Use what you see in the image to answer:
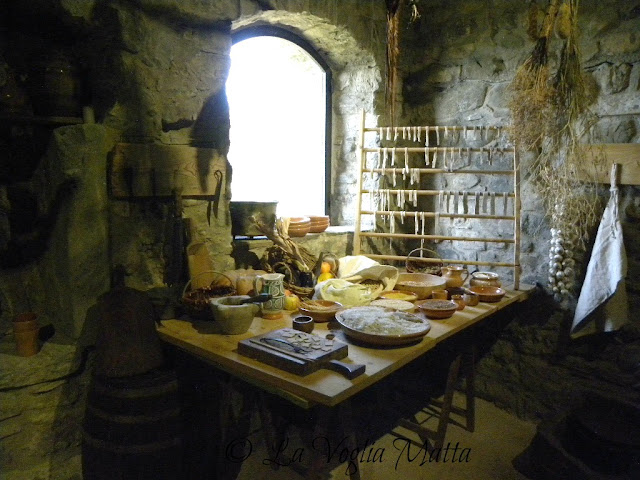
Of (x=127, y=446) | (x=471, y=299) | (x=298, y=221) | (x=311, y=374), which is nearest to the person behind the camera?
(x=311, y=374)

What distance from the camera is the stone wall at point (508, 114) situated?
7.61 feet

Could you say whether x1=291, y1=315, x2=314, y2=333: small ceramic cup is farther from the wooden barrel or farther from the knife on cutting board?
the wooden barrel

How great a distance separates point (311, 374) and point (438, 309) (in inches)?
30.6

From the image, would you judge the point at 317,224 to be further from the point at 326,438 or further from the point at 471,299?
the point at 326,438

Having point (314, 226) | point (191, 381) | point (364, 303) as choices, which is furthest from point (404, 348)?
point (314, 226)

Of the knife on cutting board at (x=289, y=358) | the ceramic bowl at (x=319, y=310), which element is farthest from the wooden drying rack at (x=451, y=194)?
the knife on cutting board at (x=289, y=358)

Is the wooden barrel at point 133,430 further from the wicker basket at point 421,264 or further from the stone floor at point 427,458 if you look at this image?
the wicker basket at point 421,264

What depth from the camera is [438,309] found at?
1967mm

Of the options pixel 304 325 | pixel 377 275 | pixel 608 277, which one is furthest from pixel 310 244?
pixel 608 277

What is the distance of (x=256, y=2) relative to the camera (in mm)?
2271

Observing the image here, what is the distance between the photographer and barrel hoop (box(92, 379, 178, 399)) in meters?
1.57

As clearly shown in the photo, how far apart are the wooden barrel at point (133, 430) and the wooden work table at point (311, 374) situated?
0.19 m

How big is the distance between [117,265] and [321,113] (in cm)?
174

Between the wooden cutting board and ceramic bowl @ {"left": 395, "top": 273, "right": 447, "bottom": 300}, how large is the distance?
0.76 meters
